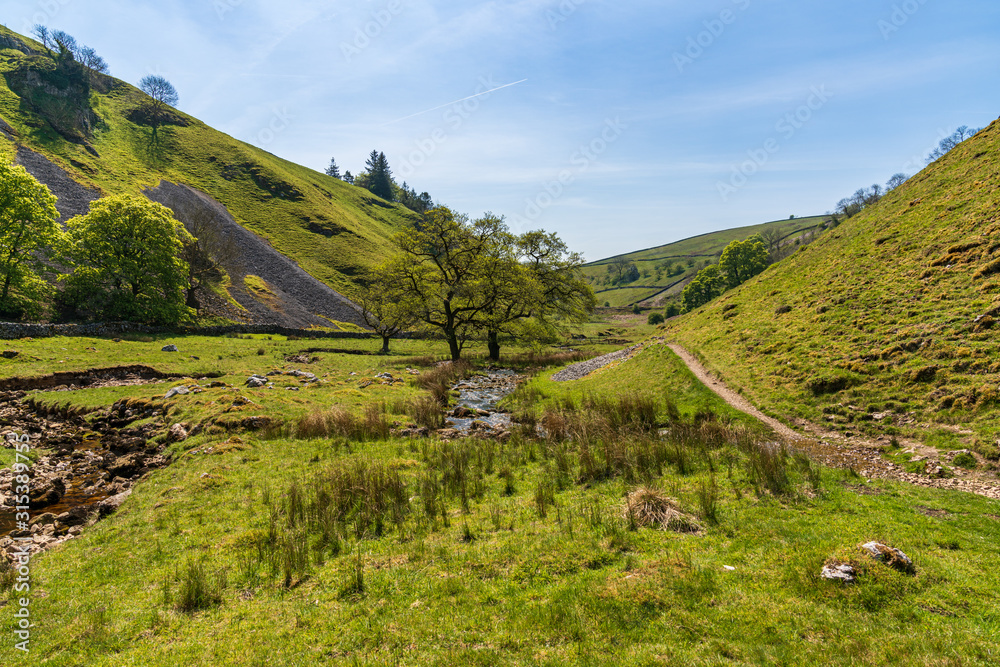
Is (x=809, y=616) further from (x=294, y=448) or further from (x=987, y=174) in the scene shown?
(x=987, y=174)

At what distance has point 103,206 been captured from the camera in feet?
132

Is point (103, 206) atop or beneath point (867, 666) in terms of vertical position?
atop

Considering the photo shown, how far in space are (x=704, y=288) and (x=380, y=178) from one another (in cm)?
15373

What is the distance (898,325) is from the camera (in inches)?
688

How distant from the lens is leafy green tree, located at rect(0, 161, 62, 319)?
3188cm

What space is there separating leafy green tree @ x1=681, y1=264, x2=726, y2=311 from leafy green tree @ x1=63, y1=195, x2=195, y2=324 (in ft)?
282

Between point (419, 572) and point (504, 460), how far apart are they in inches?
271

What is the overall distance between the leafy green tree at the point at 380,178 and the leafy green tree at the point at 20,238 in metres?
156

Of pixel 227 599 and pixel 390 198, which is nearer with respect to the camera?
pixel 227 599

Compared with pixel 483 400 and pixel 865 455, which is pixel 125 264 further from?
pixel 865 455

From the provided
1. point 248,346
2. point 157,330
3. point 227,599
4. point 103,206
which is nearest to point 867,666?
point 227,599

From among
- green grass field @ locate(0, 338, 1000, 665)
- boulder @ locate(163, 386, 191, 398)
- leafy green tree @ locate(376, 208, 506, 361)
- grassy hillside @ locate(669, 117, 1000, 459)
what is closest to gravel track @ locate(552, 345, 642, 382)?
grassy hillside @ locate(669, 117, 1000, 459)

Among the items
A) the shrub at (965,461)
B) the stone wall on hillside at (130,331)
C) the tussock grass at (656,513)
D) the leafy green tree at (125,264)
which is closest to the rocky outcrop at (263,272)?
the stone wall on hillside at (130,331)

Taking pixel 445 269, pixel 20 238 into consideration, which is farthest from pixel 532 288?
pixel 20 238
